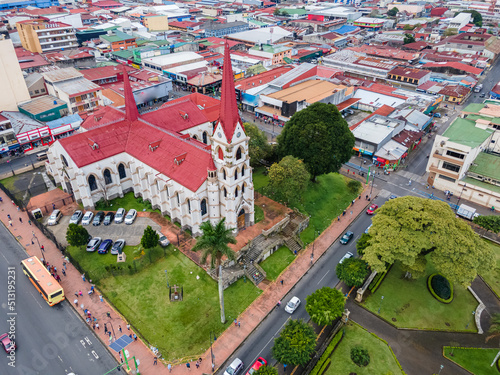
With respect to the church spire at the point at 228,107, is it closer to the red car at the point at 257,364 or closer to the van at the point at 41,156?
the red car at the point at 257,364

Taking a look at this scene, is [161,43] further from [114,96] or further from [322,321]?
[322,321]

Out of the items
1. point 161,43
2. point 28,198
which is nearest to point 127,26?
point 161,43

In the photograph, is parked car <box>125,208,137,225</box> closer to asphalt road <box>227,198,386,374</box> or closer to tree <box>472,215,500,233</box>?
asphalt road <box>227,198,386,374</box>

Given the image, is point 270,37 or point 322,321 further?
point 270,37

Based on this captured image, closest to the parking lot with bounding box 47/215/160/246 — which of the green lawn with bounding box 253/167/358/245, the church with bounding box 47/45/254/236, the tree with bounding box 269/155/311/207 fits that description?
the church with bounding box 47/45/254/236

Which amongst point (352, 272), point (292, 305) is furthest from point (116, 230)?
point (352, 272)

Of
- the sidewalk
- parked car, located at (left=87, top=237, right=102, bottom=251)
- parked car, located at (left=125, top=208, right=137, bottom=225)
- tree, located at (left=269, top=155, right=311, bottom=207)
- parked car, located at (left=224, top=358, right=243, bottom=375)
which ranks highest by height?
tree, located at (left=269, top=155, right=311, bottom=207)

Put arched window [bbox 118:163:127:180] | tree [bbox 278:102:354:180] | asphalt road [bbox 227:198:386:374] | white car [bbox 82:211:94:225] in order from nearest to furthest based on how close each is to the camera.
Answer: asphalt road [bbox 227:198:386:374], white car [bbox 82:211:94:225], tree [bbox 278:102:354:180], arched window [bbox 118:163:127:180]
